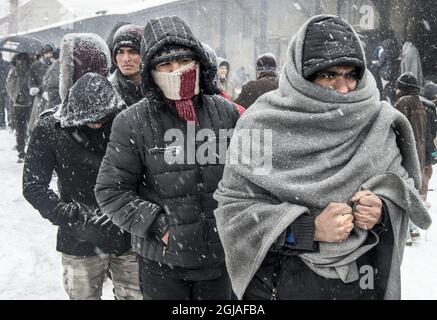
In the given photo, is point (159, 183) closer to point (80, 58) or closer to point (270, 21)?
point (80, 58)

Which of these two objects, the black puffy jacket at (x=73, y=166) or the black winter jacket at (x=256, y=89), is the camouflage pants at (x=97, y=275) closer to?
the black puffy jacket at (x=73, y=166)

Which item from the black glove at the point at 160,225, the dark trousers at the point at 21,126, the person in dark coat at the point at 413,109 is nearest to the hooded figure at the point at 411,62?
the person in dark coat at the point at 413,109

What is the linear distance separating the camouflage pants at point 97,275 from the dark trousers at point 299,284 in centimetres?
123

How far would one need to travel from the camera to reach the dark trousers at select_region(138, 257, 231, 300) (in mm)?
2346

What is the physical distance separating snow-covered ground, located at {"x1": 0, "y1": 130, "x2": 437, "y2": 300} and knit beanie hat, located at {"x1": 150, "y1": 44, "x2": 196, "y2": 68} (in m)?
2.49

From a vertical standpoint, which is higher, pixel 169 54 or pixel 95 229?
pixel 169 54

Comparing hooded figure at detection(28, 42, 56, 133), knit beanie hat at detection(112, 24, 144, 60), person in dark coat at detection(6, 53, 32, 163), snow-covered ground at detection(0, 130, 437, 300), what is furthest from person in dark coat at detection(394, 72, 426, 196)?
person in dark coat at detection(6, 53, 32, 163)

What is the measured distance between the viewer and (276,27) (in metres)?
15.9

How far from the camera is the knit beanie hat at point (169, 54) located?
2.38 meters

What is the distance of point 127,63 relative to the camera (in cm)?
345

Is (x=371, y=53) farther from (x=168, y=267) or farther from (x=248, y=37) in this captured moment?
(x=168, y=267)

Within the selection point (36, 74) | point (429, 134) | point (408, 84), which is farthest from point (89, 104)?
point (36, 74)

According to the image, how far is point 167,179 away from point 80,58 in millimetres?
1324
